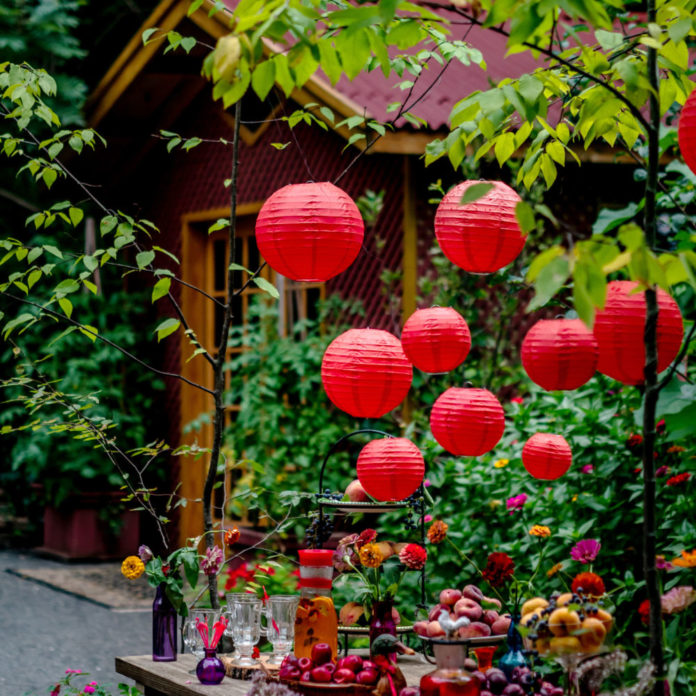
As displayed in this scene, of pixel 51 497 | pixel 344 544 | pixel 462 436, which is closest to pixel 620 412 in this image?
pixel 462 436

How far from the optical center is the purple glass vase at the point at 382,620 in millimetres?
3111

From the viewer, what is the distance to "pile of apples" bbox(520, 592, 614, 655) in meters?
2.25

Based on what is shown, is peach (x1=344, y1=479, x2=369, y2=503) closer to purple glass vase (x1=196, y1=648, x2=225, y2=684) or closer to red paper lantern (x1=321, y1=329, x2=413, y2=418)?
red paper lantern (x1=321, y1=329, x2=413, y2=418)

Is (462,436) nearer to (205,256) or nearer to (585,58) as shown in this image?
(585,58)

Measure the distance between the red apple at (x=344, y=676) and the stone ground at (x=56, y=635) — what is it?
2.60m

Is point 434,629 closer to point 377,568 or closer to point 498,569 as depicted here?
point 498,569

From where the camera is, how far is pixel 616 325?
2691 mm

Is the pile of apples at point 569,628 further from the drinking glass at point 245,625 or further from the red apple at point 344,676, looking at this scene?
the drinking glass at point 245,625

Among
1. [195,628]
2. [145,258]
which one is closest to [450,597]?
[195,628]

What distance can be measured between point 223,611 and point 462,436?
3.14ft

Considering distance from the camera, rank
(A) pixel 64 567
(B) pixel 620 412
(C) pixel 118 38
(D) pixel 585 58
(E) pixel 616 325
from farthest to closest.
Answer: (C) pixel 118 38 < (A) pixel 64 567 < (B) pixel 620 412 < (D) pixel 585 58 < (E) pixel 616 325

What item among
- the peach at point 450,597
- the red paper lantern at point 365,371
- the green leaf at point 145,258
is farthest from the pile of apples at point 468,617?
the green leaf at point 145,258

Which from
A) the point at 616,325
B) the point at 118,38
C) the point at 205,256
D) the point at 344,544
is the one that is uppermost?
the point at 118,38

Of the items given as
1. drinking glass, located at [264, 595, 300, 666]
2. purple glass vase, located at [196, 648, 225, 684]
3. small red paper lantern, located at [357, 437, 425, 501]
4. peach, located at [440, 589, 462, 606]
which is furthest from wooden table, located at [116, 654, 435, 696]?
small red paper lantern, located at [357, 437, 425, 501]
